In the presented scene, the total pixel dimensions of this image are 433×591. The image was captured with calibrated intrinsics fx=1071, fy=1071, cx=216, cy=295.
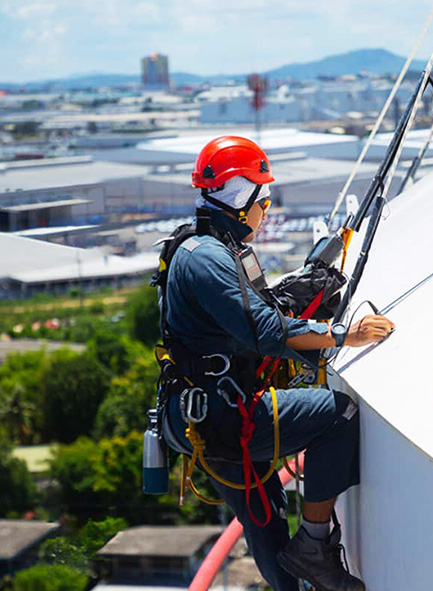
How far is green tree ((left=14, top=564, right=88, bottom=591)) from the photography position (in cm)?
505

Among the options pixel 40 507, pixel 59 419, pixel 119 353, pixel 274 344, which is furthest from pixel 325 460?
pixel 119 353

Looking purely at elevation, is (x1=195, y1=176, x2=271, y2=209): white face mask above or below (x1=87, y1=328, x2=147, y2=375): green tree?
above

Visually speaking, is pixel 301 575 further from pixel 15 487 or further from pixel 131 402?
pixel 131 402

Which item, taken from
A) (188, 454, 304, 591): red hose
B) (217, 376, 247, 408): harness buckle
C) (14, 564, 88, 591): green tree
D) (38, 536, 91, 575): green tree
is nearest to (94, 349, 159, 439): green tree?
(14, 564, 88, 591): green tree

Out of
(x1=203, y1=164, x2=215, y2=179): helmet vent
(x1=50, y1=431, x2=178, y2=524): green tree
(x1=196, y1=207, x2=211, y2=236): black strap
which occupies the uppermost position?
(x1=203, y1=164, x2=215, y2=179): helmet vent

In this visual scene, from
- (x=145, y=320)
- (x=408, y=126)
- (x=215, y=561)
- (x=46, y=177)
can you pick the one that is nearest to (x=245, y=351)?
(x=408, y=126)

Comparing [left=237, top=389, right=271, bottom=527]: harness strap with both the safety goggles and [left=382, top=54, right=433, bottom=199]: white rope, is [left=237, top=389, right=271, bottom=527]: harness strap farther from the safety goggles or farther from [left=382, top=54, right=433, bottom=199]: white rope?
[left=382, top=54, right=433, bottom=199]: white rope

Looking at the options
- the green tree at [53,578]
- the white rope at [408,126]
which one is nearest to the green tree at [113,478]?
the green tree at [53,578]

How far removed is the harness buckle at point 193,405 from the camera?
3.24 meters

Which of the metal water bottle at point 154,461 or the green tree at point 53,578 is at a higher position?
the metal water bottle at point 154,461

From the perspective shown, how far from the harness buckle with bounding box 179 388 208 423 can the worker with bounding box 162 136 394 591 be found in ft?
0.04

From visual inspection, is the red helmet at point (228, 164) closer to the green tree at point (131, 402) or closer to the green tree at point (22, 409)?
the green tree at point (131, 402)

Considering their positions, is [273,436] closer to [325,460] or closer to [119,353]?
[325,460]

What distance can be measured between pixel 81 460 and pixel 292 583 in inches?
867
